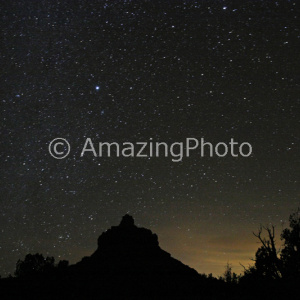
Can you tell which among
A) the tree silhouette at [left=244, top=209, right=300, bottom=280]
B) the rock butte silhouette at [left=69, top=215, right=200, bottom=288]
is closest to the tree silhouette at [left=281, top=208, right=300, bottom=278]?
the tree silhouette at [left=244, top=209, right=300, bottom=280]

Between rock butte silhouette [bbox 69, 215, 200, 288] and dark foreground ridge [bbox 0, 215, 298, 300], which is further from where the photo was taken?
rock butte silhouette [bbox 69, 215, 200, 288]

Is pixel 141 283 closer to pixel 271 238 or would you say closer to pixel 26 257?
pixel 271 238

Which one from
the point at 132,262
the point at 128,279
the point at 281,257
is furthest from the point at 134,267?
the point at 281,257

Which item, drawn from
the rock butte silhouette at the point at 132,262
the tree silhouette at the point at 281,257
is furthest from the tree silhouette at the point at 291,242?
the rock butte silhouette at the point at 132,262

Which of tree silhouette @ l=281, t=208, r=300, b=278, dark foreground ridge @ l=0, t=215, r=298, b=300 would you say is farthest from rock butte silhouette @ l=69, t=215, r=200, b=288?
tree silhouette @ l=281, t=208, r=300, b=278

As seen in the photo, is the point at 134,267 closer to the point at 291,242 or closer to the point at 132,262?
the point at 132,262

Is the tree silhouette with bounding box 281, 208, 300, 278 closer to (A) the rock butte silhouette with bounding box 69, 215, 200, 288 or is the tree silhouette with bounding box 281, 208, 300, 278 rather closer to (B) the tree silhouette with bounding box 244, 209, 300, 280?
(B) the tree silhouette with bounding box 244, 209, 300, 280

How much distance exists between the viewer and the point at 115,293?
1002 inches

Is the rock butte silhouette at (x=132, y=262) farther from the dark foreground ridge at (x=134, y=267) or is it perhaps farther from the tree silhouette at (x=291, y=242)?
the tree silhouette at (x=291, y=242)

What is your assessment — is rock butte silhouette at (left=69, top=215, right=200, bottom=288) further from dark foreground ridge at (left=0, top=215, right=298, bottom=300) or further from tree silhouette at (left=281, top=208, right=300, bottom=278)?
tree silhouette at (left=281, top=208, right=300, bottom=278)

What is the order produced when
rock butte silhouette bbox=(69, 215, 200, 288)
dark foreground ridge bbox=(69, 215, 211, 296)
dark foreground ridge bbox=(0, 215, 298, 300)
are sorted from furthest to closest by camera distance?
rock butte silhouette bbox=(69, 215, 200, 288), dark foreground ridge bbox=(69, 215, 211, 296), dark foreground ridge bbox=(0, 215, 298, 300)

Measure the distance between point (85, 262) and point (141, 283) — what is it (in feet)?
42.1

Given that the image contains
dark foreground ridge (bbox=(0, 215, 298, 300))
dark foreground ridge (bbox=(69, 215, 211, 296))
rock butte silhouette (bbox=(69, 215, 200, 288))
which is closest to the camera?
dark foreground ridge (bbox=(0, 215, 298, 300))

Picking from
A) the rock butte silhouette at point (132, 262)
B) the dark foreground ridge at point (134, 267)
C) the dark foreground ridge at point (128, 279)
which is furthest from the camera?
the rock butte silhouette at point (132, 262)
